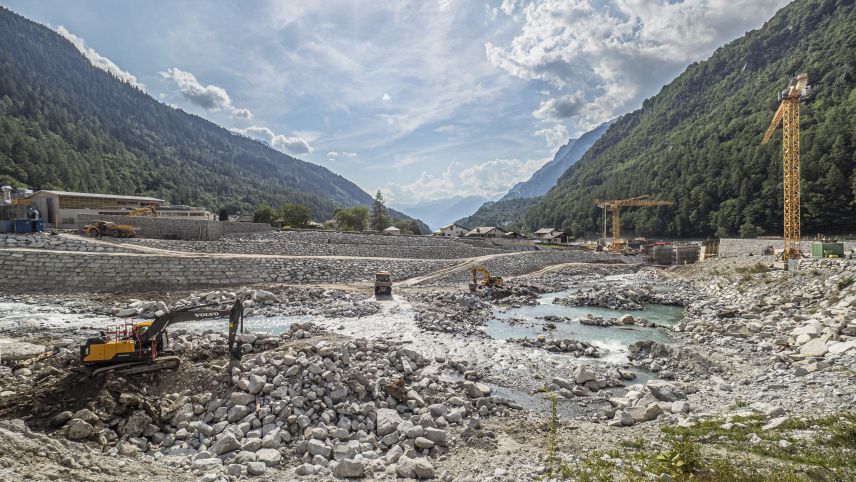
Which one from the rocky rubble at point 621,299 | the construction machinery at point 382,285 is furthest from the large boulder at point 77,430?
the rocky rubble at point 621,299

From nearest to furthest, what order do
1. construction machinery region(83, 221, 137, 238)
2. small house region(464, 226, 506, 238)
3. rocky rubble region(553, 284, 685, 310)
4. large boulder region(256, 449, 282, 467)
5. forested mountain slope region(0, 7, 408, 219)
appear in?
1. large boulder region(256, 449, 282, 467)
2. rocky rubble region(553, 284, 685, 310)
3. construction machinery region(83, 221, 137, 238)
4. forested mountain slope region(0, 7, 408, 219)
5. small house region(464, 226, 506, 238)

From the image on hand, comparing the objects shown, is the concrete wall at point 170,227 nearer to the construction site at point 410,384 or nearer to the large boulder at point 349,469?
the construction site at point 410,384

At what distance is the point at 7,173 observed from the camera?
79.2 meters

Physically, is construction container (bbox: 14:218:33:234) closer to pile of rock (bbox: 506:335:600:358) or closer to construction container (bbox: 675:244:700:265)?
pile of rock (bbox: 506:335:600:358)

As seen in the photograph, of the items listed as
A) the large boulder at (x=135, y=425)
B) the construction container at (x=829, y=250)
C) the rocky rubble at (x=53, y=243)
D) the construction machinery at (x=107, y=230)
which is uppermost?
the construction machinery at (x=107, y=230)

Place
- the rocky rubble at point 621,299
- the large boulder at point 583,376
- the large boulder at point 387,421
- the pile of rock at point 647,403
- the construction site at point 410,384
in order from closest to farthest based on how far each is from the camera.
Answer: the construction site at point 410,384 < the large boulder at point 387,421 < the pile of rock at point 647,403 < the large boulder at point 583,376 < the rocky rubble at point 621,299

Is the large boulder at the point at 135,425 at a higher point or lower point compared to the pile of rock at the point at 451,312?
higher

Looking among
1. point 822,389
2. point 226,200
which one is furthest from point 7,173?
point 822,389

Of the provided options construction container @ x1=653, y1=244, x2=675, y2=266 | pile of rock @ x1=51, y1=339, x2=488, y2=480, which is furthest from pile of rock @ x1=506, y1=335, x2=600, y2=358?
construction container @ x1=653, y1=244, x2=675, y2=266

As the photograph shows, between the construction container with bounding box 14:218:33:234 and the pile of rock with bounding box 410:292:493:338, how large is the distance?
30977 millimetres

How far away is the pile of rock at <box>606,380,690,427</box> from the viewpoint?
30.4 feet

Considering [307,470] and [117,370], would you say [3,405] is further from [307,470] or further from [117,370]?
[307,470]

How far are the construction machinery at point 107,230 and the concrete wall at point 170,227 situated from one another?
10.4 feet

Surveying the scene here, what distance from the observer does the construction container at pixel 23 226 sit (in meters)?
30.7
